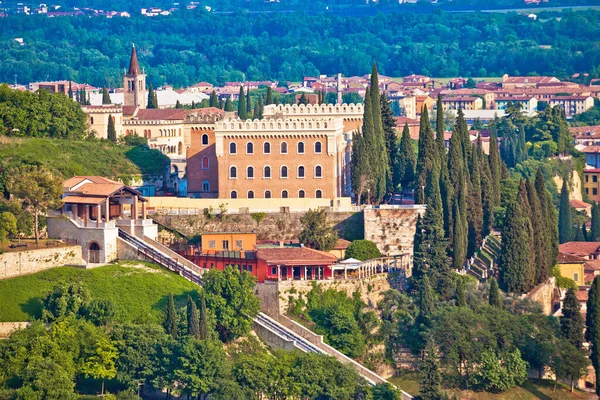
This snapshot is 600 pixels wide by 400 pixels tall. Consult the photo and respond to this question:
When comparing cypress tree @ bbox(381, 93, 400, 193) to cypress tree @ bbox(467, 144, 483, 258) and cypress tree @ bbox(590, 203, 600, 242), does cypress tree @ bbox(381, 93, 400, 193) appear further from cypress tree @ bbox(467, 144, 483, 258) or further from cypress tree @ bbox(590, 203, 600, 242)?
cypress tree @ bbox(590, 203, 600, 242)

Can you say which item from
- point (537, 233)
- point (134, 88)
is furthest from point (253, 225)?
point (134, 88)

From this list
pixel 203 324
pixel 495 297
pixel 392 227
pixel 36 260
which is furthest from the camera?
pixel 392 227

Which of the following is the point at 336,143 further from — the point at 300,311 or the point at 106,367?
the point at 106,367

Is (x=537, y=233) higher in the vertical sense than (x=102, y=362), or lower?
higher

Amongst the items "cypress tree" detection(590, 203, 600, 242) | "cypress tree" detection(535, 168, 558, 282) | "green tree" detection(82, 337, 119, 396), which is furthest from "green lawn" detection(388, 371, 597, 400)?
"cypress tree" detection(590, 203, 600, 242)

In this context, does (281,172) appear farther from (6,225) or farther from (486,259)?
(6,225)

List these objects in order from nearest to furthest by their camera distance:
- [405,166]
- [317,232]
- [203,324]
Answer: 1. [203,324]
2. [317,232]
3. [405,166]

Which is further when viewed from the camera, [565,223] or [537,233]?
Answer: [565,223]
